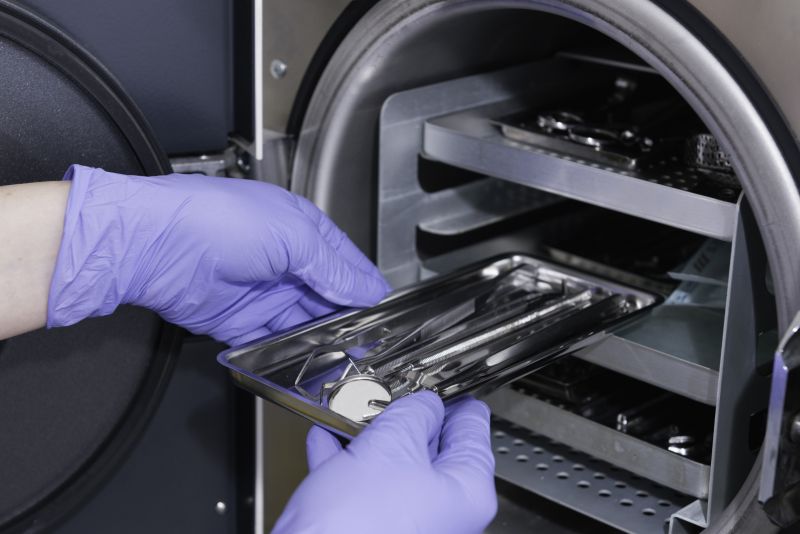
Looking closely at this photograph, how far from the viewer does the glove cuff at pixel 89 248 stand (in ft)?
3.01

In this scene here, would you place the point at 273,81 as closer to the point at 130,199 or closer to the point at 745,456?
the point at 130,199

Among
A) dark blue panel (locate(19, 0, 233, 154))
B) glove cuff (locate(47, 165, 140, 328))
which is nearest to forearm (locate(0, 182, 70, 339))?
glove cuff (locate(47, 165, 140, 328))

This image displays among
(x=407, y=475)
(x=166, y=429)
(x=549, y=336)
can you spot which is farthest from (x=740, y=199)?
(x=166, y=429)

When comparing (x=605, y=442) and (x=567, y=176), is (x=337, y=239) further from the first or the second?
(x=605, y=442)

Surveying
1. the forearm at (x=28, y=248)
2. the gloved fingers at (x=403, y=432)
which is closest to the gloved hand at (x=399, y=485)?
the gloved fingers at (x=403, y=432)

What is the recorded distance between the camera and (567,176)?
100cm

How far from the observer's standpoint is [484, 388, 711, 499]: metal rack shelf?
38.6 inches

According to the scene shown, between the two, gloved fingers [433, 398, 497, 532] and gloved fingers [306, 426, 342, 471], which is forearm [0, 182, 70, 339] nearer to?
gloved fingers [306, 426, 342, 471]

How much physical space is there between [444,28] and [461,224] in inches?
11.9

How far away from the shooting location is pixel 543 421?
43.6 inches

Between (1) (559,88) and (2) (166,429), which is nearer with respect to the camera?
(2) (166,429)

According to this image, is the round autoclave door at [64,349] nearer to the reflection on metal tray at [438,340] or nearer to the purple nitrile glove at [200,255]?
the purple nitrile glove at [200,255]

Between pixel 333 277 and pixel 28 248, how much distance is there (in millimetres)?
310

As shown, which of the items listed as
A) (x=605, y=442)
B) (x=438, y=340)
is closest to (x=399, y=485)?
(x=438, y=340)
